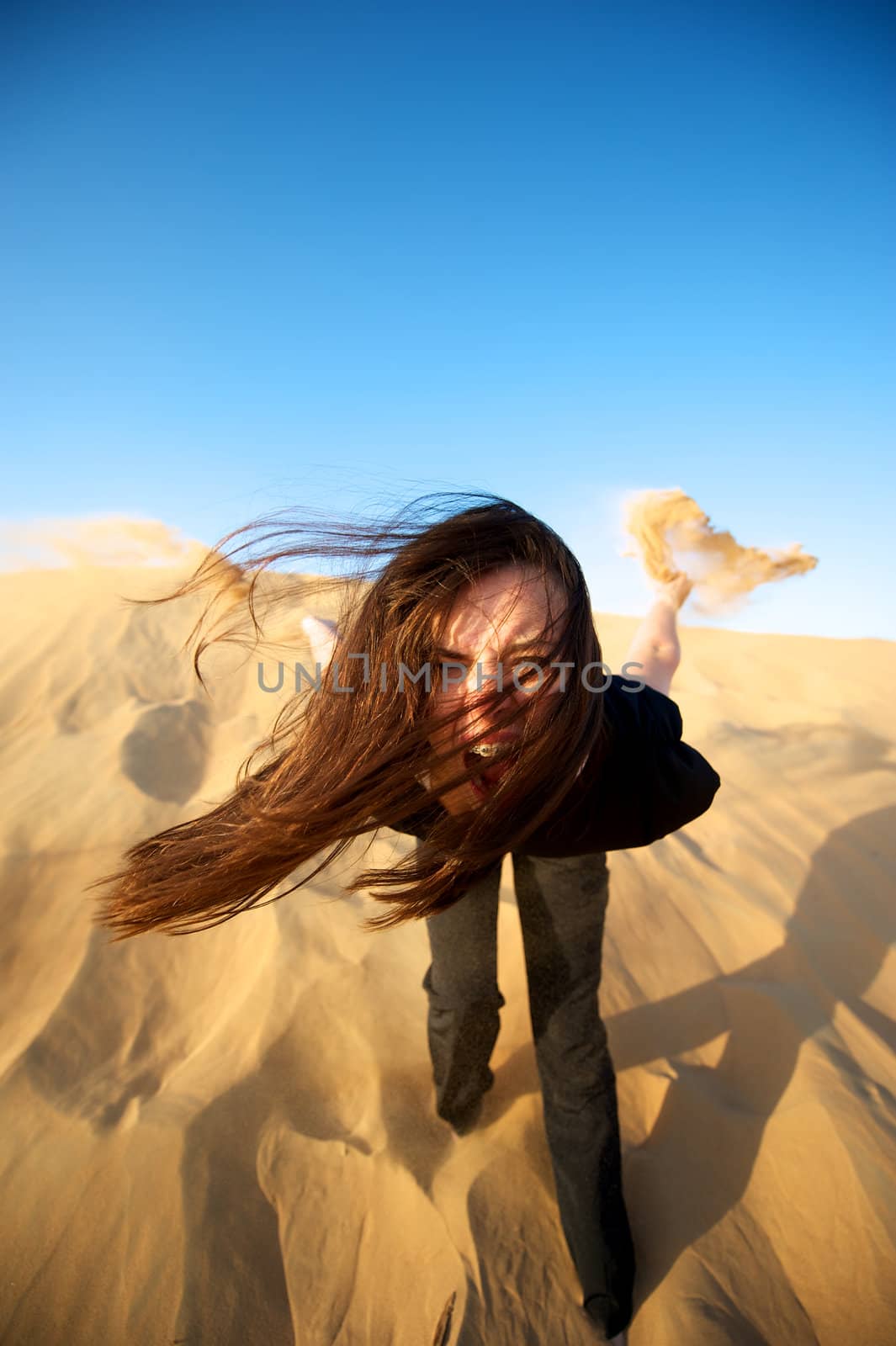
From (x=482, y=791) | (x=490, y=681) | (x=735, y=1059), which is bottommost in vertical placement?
(x=735, y=1059)

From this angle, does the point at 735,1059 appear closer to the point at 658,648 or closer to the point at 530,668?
the point at 658,648

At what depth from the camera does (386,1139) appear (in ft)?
5.57

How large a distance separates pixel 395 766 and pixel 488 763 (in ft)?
0.51

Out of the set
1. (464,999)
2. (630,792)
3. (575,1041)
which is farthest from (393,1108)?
(630,792)

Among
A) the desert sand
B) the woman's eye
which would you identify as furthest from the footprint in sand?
the woman's eye

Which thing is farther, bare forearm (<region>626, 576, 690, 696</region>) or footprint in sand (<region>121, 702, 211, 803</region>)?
footprint in sand (<region>121, 702, 211, 803</region>)

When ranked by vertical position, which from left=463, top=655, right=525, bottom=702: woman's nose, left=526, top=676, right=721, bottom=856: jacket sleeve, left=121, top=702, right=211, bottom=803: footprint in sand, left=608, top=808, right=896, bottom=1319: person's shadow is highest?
left=463, top=655, right=525, bottom=702: woman's nose

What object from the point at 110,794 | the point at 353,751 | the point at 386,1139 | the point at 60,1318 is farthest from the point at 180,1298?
the point at 110,794

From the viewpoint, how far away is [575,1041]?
1.54 metres

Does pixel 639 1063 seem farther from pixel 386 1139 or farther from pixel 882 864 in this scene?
pixel 882 864

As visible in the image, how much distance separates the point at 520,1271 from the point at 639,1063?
69cm

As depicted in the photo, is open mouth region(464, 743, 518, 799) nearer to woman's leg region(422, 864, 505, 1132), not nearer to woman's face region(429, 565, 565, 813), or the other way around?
woman's face region(429, 565, 565, 813)

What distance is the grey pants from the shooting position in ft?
4.79

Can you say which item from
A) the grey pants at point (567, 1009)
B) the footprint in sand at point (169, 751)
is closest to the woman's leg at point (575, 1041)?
the grey pants at point (567, 1009)
